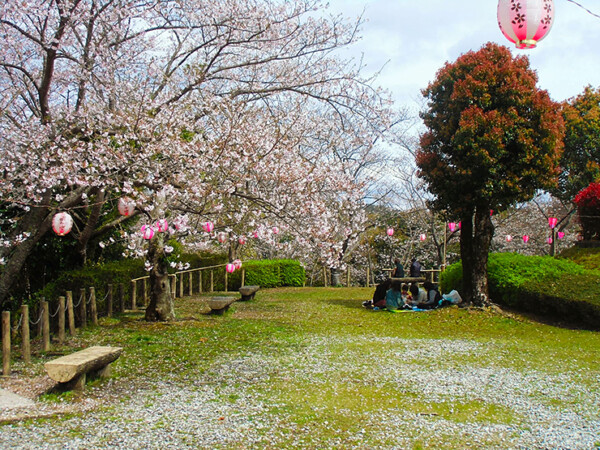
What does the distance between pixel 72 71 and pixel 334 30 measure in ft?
17.5

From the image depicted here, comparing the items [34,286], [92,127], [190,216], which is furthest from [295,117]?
[34,286]

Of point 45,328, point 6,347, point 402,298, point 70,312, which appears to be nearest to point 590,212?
point 402,298

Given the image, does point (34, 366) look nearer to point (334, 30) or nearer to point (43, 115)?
point (43, 115)

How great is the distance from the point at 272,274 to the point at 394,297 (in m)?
9.08

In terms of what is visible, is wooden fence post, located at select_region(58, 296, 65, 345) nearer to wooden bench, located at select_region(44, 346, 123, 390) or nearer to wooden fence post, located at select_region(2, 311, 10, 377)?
wooden fence post, located at select_region(2, 311, 10, 377)

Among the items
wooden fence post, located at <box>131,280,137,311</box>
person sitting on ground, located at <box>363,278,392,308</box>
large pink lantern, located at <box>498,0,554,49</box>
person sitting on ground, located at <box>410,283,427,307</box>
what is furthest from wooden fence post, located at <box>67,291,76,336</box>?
person sitting on ground, located at <box>410,283,427,307</box>

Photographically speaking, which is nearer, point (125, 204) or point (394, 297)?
point (125, 204)

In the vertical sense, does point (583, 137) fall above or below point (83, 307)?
above

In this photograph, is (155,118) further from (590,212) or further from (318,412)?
(590,212)

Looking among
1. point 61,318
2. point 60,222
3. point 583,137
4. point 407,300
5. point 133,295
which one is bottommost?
point 407,300

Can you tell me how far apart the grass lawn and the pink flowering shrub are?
17.8 ft

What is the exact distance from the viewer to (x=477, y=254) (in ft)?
41.0

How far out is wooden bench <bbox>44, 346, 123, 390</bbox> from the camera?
18.4 feet

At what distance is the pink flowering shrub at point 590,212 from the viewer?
14.8m
